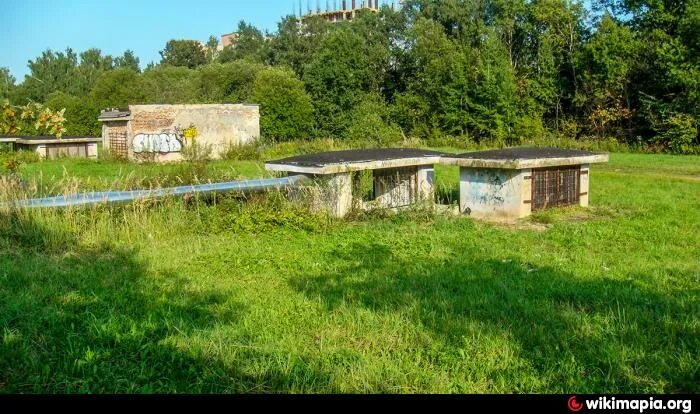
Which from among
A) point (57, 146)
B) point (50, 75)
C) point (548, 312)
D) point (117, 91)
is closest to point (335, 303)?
point (548, 312)

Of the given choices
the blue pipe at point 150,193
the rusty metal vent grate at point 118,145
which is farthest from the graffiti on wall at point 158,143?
the blue pipe at point 150,193

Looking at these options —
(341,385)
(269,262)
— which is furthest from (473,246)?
(341,385)

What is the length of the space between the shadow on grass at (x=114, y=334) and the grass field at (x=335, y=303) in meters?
0.02

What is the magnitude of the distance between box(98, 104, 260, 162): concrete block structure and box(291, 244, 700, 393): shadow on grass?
2512cm

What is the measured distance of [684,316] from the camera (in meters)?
5.23

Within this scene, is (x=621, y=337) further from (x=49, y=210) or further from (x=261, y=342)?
(x=49, y=210)

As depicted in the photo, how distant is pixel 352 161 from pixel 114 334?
732cm

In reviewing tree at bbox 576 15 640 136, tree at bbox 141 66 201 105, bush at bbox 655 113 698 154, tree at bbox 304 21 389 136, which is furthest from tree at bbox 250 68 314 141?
bush at bbox 655 113 698 154

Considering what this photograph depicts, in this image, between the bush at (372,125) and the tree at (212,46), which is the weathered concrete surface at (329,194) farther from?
the tree at (212,46)

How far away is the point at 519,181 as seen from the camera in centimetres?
1157

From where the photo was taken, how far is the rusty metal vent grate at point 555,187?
12039 millimetres

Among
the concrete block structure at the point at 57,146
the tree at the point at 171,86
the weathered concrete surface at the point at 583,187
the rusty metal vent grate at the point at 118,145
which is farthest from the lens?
the tree at the point at 171,86

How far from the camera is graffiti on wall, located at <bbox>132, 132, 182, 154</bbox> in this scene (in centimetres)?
3144
